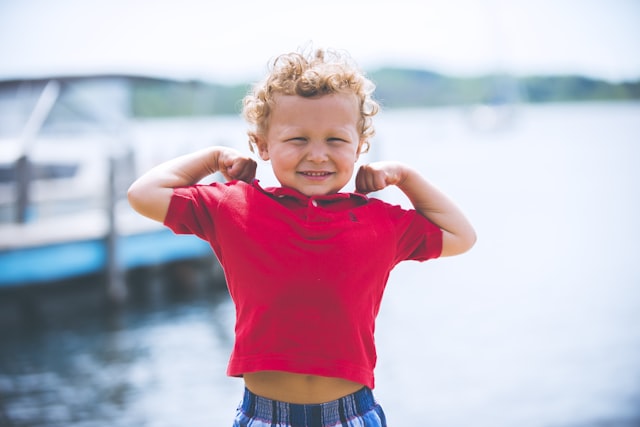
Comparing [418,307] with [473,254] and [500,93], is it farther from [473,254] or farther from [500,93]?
[500,93]

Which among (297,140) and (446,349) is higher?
(297,140)

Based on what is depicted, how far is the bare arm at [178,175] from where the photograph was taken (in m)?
1.90

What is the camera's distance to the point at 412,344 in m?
9.68

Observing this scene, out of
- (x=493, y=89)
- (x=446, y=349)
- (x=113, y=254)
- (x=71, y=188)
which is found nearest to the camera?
(x=446, y=349)

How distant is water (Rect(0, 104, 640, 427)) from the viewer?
7.17 meters

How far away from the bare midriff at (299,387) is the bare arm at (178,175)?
1.95 feet

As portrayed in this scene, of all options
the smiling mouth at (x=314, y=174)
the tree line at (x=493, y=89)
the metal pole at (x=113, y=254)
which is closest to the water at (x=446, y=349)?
the metal pole at (x=113, y=254)

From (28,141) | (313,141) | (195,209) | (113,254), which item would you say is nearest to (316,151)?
(313,141)

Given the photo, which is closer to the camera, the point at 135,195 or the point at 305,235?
the point at 305,235

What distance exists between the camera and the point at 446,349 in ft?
30.1

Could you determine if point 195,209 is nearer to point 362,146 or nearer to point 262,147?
point 262,147

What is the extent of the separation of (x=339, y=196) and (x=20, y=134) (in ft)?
40.8

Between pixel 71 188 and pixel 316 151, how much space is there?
12.3 meters

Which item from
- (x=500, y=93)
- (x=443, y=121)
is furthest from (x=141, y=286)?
(x=443, y=121)
